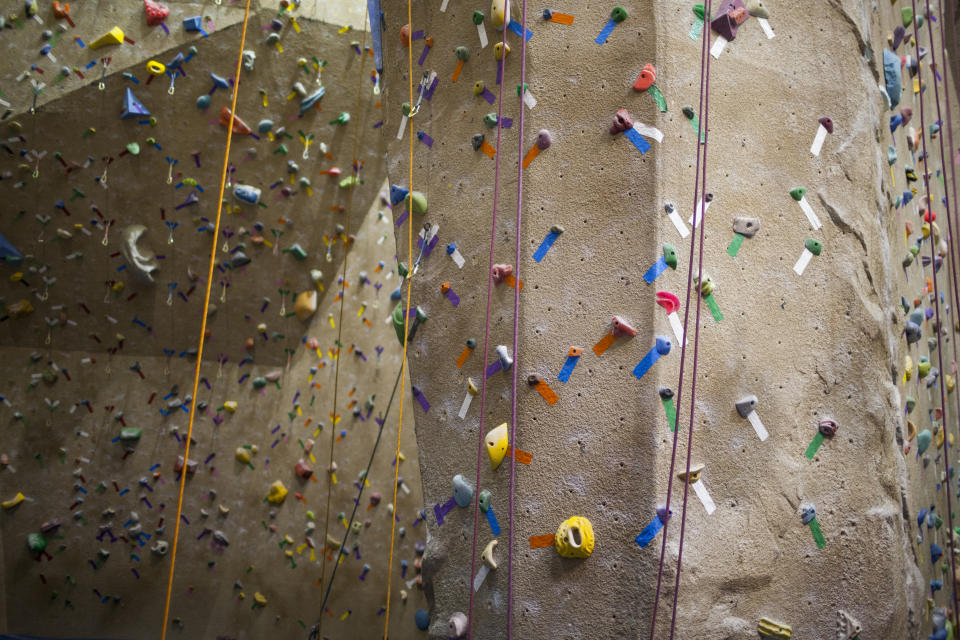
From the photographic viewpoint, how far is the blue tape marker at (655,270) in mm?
2088

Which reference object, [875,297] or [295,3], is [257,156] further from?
[875,297]

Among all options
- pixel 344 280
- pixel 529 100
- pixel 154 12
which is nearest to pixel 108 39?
pixel 154 12

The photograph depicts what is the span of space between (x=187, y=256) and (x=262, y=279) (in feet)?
1.41

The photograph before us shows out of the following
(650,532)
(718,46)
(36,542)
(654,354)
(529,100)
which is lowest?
(36,542)

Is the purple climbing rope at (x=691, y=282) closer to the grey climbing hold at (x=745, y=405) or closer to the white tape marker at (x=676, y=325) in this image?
the white tape marker at (x=676, y=325)

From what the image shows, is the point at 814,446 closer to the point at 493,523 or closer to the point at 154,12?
the point at 493,523

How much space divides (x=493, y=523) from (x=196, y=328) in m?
2.67

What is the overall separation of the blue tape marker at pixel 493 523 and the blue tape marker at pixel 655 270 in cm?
83

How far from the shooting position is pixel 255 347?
4.34 m

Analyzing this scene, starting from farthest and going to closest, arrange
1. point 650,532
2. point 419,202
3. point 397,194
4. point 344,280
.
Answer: point 344,280
point 397,194
point 419,202
point 650,532

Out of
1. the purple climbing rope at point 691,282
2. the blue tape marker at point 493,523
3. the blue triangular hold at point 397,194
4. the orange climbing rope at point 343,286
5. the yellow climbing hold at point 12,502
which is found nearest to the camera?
the purple climbing rope at point 691,282

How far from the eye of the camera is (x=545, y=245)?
223 cm

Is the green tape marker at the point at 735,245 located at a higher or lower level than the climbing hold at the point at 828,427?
higher

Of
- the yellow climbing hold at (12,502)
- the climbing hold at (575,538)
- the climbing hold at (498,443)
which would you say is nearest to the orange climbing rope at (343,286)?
the yellow climbing hold at (12,502)
